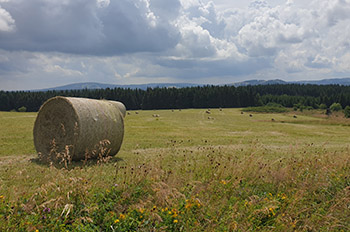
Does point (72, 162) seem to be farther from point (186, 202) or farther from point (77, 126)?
point (186, 202)

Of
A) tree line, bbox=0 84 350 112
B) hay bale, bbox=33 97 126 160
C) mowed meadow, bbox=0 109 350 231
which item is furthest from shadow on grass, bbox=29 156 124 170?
tree line, bbox=0 84 350 112

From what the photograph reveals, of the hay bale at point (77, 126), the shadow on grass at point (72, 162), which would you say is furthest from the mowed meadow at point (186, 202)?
→ the hay bale at point (77, 126)

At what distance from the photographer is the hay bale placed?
13.2m

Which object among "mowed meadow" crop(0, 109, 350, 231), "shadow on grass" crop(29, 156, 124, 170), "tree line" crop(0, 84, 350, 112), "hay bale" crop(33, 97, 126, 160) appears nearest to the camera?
"mowed meadow" crop(0, 109, 350, 231)

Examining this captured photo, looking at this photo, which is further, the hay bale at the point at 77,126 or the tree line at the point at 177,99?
the tree line at the point at 177,99

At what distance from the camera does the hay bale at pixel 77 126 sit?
13188 mm

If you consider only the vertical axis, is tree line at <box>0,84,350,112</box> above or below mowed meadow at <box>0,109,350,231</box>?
below

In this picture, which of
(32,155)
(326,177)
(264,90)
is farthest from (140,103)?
(326,177)

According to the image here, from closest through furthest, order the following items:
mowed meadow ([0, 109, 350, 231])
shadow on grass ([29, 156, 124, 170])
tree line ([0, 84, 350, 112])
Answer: mowed meadow ([0, 109, 350, 231])
shadow on grass ([29, 156, 124, 170])
tree line ([0, 84, 350, 112])

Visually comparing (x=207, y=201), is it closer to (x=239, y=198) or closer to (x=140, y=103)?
(x=239, y=198)

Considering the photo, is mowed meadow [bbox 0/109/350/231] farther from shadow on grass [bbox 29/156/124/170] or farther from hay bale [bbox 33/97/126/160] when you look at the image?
hay bale [bbox 33/97/126/160]

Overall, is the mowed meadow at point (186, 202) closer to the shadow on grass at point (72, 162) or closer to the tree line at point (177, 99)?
the shadow on grass at point (72, 162)

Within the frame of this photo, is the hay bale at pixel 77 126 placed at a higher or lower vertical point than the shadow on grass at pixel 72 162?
higher

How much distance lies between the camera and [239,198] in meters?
7.89
